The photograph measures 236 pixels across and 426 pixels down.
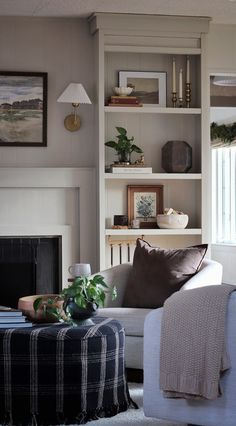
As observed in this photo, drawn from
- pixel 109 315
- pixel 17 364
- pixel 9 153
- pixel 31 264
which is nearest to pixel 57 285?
pixel 31 264

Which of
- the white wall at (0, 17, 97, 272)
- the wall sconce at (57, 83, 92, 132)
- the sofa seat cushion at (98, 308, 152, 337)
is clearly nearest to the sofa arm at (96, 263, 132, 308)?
the sofa seat cushion at (98, 308, 152, 337)

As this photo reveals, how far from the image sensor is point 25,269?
5.94 m

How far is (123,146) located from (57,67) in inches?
33.3

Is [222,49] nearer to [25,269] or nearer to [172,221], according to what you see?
[172,221]

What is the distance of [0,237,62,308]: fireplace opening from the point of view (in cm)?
591

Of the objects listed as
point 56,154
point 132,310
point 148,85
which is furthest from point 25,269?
point 148,85

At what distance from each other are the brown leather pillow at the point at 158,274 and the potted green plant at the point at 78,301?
36.4 inches

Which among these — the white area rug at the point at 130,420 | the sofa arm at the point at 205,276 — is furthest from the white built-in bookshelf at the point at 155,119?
the white area rug at the point at 130,420

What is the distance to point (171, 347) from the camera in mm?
3096

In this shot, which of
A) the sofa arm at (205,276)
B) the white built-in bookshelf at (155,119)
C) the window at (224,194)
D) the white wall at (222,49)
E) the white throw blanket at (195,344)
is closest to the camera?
the white throw blanket at (195,344)

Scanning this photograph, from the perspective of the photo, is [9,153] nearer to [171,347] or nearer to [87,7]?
[87,7]

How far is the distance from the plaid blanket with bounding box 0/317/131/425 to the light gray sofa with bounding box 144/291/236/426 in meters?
0.34

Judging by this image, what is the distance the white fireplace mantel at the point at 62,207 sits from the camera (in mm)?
5863

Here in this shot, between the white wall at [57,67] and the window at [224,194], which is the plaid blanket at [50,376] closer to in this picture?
the white wall at [57,67]
